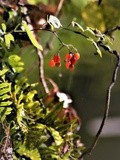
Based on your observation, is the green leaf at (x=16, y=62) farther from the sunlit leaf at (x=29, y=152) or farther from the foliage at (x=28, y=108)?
the sunlit leaf at (x=29, y=152)

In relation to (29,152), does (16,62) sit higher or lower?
higher

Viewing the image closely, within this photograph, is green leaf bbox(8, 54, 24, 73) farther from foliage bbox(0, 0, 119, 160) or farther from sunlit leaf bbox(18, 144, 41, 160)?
sunlit leaf bbox(18, 144, 41, 160)

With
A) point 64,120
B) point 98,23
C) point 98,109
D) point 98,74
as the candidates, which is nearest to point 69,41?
point 98,23

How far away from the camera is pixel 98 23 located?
1250mm

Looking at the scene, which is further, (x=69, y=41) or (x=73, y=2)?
(x=69, y=41)

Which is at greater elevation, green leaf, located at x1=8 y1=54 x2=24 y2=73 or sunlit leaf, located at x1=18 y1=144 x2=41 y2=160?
green leaf, located at x1=8 y1=54 x2=24 y2=73

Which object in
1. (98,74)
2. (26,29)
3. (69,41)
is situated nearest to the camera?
(26,29)

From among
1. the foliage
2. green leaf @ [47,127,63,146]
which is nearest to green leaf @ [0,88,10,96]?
the foliage

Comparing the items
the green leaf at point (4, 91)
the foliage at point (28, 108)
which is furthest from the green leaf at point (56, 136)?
the green leaf at point (4, 91)

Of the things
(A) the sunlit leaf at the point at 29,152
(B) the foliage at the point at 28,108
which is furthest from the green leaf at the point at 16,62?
(A) the sunlit leaf at the point at 29,152

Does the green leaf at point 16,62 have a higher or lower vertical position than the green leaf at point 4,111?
higher

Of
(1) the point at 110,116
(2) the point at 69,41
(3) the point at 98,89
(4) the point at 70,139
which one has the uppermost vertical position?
(2) the point at 69,41

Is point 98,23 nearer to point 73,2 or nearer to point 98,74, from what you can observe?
point 73,2

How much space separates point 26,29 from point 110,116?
2289 mm
